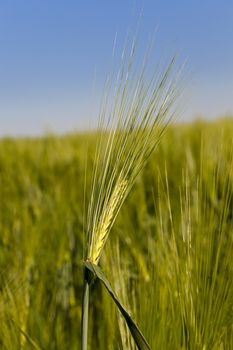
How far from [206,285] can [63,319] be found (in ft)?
1.61

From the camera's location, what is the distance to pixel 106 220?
454 mm

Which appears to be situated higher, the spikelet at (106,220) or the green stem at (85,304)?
the spikelet at (106,220)

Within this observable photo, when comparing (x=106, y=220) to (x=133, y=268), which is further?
(x=133, y=268)

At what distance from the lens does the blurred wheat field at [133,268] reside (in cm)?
52

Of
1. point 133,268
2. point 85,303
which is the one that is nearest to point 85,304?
point 85,303

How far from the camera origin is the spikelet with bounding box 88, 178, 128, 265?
44 cm

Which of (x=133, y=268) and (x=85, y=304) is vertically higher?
(x=85, y=304)

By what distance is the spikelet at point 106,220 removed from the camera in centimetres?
44

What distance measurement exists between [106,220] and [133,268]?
588 mm

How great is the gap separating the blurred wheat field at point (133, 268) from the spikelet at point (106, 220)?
2 centimetres

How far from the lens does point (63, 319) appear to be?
0.97 meters

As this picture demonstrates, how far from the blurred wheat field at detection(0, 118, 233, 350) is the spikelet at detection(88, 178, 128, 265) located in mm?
21

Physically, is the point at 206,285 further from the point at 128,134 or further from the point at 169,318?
the point at 128,134

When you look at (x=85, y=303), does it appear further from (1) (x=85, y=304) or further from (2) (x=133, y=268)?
(2) (x=133, y=268)
